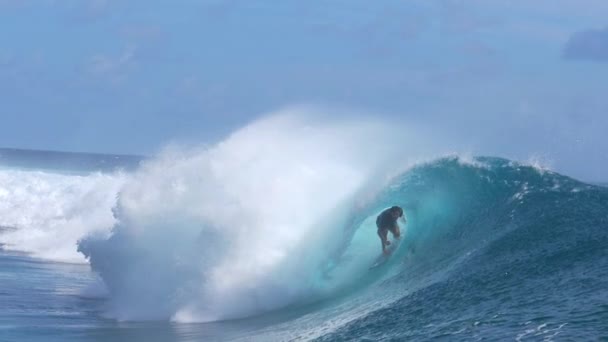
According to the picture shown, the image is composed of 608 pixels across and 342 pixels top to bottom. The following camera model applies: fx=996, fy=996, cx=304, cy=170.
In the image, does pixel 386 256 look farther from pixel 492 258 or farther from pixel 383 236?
pixel 492 258

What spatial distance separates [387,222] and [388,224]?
5 centimetres

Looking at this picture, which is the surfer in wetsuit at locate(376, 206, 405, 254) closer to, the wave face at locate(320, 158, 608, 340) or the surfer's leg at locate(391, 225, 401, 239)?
the surfer's leg at locate(391, 225, 401, 239)

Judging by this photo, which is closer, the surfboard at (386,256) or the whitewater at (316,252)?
the whitewater at (316,252)

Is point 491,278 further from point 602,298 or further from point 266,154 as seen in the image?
point 266,154

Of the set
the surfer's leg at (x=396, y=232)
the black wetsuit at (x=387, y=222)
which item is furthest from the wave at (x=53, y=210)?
the surfer's leg at (x=396, y=232)

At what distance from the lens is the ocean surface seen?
13297 millimetres

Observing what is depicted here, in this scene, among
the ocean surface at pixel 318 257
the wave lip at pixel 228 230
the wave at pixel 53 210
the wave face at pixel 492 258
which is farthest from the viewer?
the wave at pixel 53 210

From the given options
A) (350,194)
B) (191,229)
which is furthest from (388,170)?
(191,229)

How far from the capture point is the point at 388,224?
18500mm

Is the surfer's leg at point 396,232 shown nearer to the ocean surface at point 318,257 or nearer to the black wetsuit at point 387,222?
the black wetsuit at point 387,222

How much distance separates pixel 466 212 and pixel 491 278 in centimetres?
534

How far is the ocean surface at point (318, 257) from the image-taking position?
13297 mm

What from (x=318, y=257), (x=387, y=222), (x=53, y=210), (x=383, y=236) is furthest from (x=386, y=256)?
(x=53, y=210)

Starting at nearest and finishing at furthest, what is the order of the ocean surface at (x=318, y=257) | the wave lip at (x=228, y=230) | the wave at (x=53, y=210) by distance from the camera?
the ocean surface at (x=318, y=257) → the wave lip at (x=228, y=230) → the wave at (x=53, y=210)
